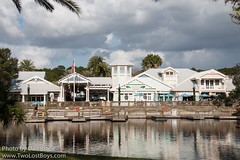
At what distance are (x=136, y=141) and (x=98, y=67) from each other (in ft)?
194

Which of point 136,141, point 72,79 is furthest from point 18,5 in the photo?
point 72,79

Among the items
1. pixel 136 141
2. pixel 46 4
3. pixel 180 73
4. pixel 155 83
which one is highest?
pixel 180 73

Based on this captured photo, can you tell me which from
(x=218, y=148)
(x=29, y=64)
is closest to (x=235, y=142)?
(x=218, y=148)

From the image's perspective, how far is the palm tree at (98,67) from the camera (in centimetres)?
9131

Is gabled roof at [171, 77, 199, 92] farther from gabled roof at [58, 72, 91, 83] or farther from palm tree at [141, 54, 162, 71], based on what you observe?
palm tree at [141, 54, 162, 71]

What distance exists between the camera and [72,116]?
54.3 metres

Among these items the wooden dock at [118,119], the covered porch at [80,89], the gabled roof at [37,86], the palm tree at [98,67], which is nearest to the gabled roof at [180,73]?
the covered porch at [80,89]

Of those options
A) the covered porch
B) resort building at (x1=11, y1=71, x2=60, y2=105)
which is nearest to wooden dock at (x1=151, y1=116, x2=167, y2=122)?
the covered porch

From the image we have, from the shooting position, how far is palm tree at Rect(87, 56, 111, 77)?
300 feet

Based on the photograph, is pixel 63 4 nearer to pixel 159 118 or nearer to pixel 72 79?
pixel 159 118

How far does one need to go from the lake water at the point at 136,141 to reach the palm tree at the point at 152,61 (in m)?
50.2

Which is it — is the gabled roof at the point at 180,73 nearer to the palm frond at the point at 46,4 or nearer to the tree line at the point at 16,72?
the tree line at the point at 16,72

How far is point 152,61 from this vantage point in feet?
305

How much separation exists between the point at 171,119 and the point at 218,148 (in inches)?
987
